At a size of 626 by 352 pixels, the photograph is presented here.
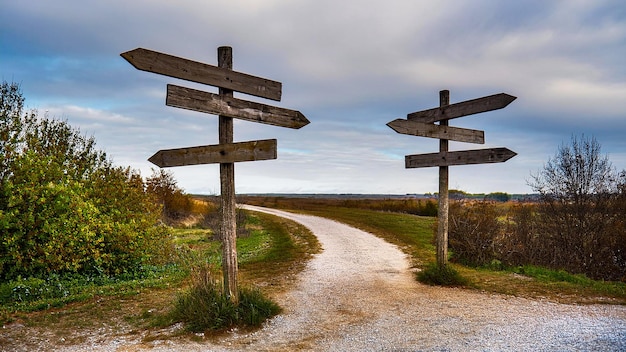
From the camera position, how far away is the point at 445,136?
33.9ft

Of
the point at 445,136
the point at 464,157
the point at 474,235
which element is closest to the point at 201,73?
the point at 445,136

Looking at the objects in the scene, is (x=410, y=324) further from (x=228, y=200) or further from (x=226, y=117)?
(x=226, y=117)

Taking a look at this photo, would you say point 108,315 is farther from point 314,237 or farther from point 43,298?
point 314,237

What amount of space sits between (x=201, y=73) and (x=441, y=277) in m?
7.10

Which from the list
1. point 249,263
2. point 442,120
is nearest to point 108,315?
point 249,263

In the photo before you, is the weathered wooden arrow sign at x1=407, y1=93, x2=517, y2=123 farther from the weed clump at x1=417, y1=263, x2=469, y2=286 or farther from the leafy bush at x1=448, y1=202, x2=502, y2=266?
the leafy bush at x1=448, y1=202, x2=502, y2=266

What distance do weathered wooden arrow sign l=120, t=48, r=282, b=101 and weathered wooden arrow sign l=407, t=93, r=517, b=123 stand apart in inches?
177

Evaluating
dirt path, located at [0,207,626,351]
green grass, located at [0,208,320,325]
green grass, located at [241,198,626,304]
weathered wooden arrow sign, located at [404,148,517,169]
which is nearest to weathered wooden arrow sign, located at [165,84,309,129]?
green grass, located at [0,208,320,325]

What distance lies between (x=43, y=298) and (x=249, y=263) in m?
5.88

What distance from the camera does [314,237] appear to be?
19828mm

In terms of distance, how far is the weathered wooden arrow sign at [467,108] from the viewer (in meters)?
9.84

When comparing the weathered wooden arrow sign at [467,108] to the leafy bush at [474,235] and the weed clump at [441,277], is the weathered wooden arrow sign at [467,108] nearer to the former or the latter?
the weed clump at [441,277]

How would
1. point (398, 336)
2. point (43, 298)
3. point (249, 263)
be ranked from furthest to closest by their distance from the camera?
point (249, 263) → point (43, 298) → point (398, 336)

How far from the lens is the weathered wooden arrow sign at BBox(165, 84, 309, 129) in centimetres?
671
